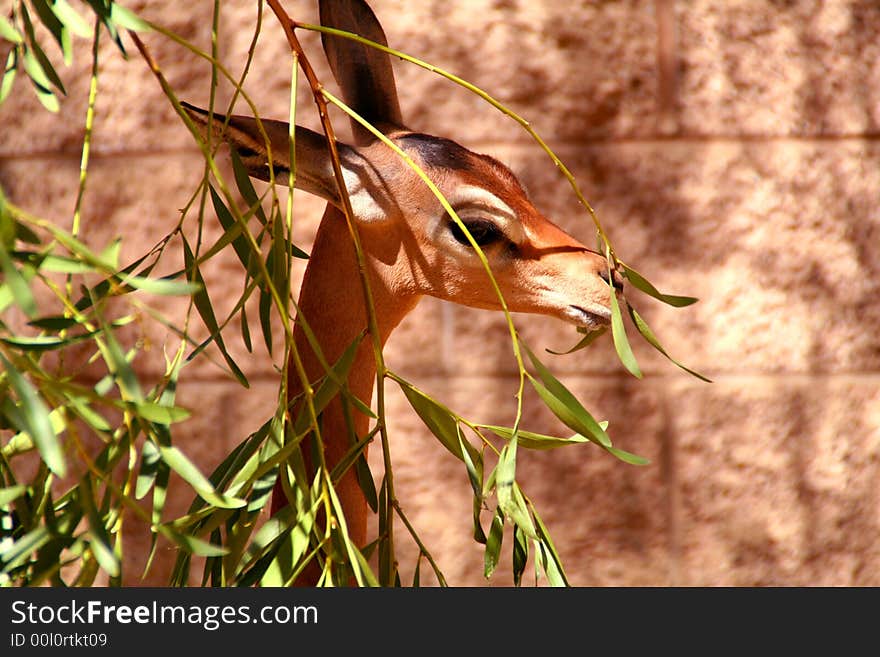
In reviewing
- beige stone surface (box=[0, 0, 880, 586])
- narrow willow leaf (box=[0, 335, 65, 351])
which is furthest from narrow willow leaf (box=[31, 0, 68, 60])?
beige stone surface (box=[0, 0, 880, 586])

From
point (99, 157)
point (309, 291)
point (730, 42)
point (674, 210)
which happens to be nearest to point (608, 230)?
point (674, 210)

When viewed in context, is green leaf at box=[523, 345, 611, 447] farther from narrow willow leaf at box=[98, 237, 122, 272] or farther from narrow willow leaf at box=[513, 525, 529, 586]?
narrow willow leaf at box=[98, 237, 122, 272]

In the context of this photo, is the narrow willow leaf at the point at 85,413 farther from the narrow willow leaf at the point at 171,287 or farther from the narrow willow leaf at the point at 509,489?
the narrow willow leaf at the point at 509,489

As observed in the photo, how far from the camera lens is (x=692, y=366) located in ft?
5.15

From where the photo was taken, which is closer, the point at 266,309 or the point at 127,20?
the point at 127,20

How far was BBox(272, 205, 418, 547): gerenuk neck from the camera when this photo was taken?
3.59ft

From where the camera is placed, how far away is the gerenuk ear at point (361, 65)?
43.7 inches

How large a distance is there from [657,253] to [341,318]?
0.67 meters

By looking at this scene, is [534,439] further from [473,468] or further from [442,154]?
[442,154]

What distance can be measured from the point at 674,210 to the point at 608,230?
110 millimetres

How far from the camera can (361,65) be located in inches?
43.7

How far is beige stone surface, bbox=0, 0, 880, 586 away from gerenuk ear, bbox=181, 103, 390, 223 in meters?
0.51

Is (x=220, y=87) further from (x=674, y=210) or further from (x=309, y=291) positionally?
(x=674, y=210)

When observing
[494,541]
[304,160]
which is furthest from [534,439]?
[304,160]
